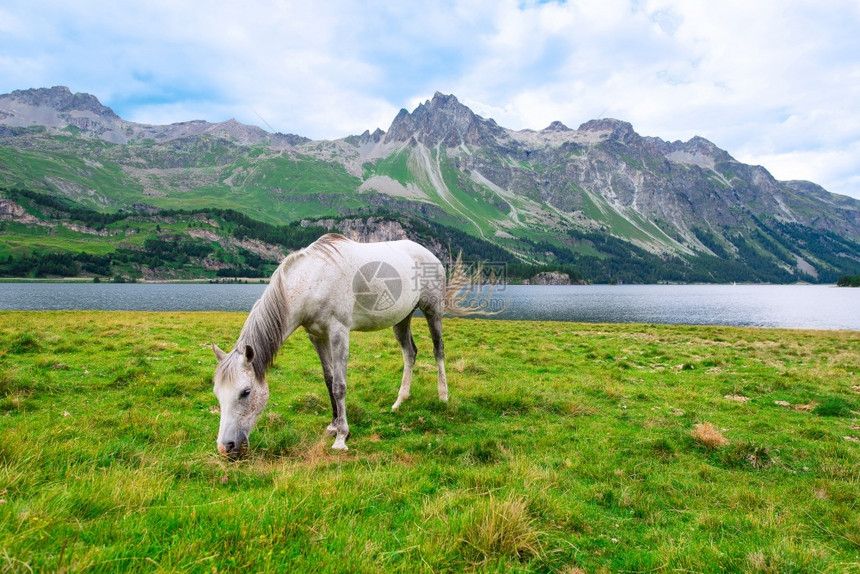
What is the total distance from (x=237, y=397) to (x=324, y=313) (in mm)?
1838

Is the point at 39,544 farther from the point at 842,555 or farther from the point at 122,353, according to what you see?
the point at 122,353

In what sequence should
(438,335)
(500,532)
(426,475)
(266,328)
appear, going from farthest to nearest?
(438,335) < (266,328) < (426,475) < (500,532)

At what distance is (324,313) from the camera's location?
6.45 meters

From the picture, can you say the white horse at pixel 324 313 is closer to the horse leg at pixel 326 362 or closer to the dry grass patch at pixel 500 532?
the horse leg at pixel 326 362

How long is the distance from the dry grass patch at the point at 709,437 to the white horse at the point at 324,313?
4.81 metres

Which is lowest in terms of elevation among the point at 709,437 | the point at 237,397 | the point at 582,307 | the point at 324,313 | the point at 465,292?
the point at 582,307

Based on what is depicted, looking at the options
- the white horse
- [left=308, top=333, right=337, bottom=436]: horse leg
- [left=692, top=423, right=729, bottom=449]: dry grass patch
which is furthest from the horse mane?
[left=692, top=423, right=729, bottom=449]: dry grass patch

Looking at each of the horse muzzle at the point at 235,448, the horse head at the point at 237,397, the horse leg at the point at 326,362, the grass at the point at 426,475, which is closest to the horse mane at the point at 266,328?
the horse head at the point at 237,397

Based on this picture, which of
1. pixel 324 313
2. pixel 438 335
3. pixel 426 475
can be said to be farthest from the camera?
pixel 438 335

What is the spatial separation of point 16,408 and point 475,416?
27.7 feet

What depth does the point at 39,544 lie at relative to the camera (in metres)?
2.32
